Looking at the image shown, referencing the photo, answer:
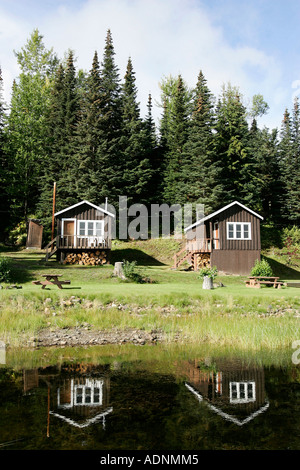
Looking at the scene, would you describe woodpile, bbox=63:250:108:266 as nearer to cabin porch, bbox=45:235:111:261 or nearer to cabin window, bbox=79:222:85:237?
cabin porch, bbox=45:235:111:261

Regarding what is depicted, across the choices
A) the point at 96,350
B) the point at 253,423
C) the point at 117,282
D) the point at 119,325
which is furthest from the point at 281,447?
the point at 117,282

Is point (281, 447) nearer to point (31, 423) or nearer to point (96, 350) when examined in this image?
point (31, 423)

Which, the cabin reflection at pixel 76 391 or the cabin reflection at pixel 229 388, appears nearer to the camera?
the cabin reflection at pixel 76 391

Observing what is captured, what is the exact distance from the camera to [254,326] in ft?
40.6

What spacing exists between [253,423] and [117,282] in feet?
55.4

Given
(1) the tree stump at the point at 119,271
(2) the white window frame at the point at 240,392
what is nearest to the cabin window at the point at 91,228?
(1) the tree stump at the point at 119,271

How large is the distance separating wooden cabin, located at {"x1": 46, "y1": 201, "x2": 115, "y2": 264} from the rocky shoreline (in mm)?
17515

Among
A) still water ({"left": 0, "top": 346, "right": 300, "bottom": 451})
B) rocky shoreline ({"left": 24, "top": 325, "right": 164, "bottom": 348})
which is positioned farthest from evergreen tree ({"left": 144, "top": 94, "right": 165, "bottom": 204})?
still water ({"left": 0, "top": 346, "right": 300, "bottom": 451})

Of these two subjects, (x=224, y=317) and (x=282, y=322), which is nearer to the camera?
(x=282, y=322)

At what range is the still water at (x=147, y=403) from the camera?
5461 mm

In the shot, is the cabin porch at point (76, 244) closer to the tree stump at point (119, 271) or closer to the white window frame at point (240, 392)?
the tree stump at point (119, 271)

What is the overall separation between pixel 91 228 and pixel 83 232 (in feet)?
2.49

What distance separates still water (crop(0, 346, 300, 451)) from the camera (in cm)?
546

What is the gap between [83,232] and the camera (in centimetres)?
3097
